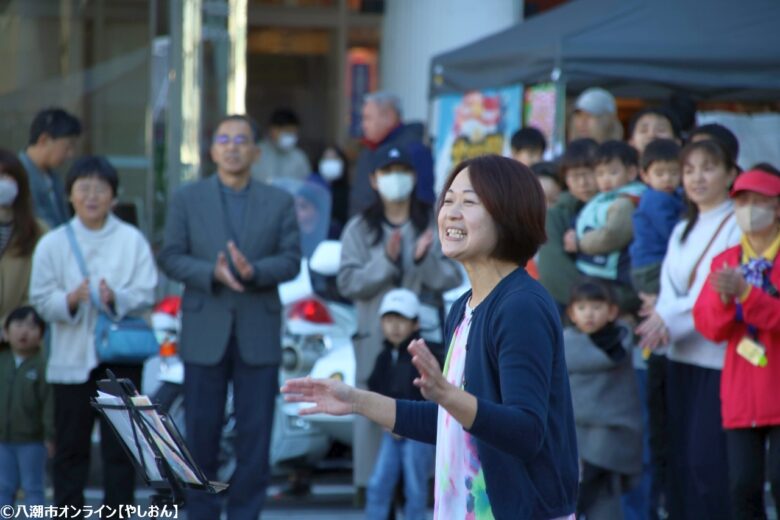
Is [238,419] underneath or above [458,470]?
underneath

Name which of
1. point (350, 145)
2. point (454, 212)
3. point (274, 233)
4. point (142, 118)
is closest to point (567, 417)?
point (454, 212)

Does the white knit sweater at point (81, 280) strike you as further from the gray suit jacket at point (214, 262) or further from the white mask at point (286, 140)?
the white mask at point (286, 140)

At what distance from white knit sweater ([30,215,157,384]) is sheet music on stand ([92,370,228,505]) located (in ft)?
9.40

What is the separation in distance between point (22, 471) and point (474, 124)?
529cm

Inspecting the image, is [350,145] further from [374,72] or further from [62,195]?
[62,195]

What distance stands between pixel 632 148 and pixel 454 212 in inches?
173

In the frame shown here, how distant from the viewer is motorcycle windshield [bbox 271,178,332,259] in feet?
33.8

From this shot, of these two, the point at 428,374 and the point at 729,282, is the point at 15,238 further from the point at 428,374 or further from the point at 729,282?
the point at 428,374

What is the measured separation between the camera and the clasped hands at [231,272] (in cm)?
710

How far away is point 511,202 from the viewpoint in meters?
3.72

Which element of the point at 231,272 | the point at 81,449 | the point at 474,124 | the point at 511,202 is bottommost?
the point at 81,449

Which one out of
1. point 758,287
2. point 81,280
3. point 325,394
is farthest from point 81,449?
point 325,394

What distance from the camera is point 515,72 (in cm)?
1022

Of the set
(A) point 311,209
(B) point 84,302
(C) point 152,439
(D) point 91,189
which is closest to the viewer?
(C) point 152,439
